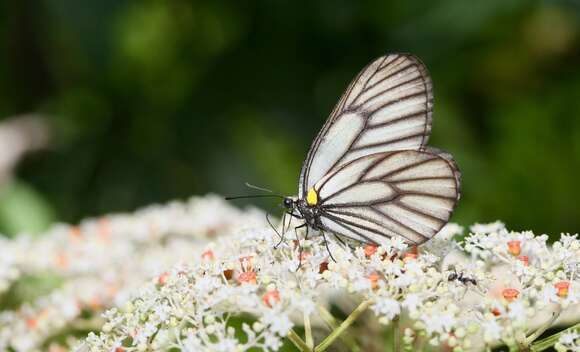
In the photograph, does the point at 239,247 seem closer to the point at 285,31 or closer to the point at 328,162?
the point at 328,162

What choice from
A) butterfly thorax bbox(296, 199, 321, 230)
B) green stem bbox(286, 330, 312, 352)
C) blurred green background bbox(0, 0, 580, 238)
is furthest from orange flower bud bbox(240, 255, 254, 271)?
blurred green background bbox(0, 0, 580, 238)

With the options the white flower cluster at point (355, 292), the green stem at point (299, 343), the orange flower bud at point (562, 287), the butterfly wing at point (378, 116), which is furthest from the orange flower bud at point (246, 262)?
the orange flower bud at point (562, 287)

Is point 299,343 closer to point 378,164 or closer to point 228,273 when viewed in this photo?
point 228,273

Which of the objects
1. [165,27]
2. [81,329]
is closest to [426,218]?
[81,329]

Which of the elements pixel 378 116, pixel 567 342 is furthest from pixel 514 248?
pixel 378 116

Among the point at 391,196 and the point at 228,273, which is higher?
the point at 391,196

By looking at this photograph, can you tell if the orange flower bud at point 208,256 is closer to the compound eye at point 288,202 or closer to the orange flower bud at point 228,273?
the orange flower bud at point 228,273

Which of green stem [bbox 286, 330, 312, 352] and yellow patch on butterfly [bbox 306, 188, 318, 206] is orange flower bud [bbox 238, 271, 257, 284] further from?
yellow patch on butterfly [bbox 306, 188, 318, 206]
